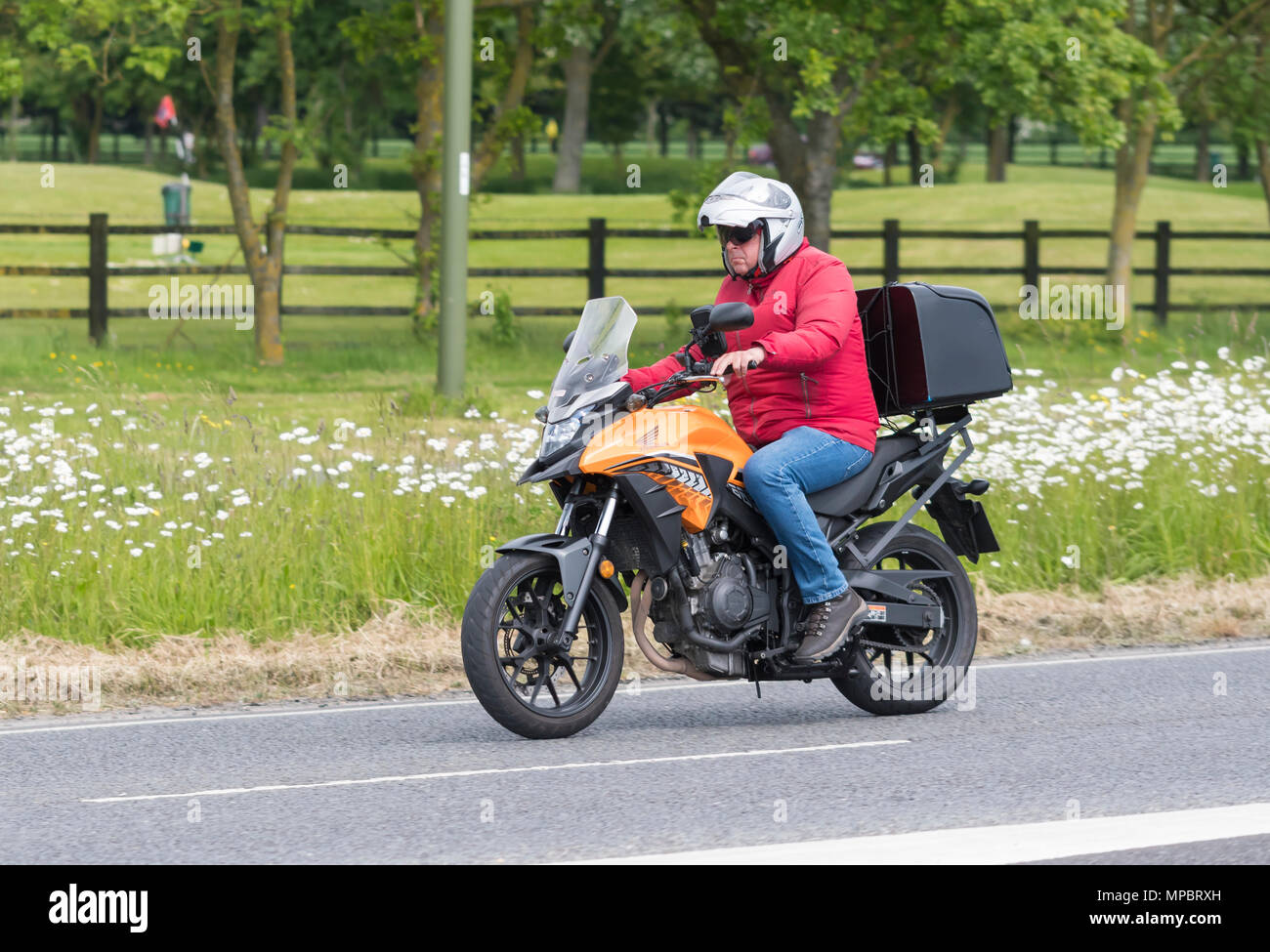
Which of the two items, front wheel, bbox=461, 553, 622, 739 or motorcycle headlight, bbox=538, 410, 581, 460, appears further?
motorcycle headlight, bbox=538, 410, 581, 460

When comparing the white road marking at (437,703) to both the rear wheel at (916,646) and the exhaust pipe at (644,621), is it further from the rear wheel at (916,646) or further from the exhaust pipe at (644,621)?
the exhaust pipe at (644,621)

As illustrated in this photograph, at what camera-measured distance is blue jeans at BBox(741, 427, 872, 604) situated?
6.91 m

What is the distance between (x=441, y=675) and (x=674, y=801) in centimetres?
271

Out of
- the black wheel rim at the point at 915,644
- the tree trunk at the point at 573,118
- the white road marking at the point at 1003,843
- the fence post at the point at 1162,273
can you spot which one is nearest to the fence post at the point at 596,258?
the fence post at the point at 1162,273

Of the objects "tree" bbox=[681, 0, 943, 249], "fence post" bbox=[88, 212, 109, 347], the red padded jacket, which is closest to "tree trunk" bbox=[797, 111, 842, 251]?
"tree" bbox=[681, 0, 943, 249]

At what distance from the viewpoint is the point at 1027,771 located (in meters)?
6.39

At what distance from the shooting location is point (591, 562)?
6.63 meters

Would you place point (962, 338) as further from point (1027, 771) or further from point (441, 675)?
point (441, 675)

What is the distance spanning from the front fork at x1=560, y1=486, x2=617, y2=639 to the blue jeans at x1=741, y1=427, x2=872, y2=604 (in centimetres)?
58

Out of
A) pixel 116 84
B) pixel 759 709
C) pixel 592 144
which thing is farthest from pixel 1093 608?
pixel 592 144

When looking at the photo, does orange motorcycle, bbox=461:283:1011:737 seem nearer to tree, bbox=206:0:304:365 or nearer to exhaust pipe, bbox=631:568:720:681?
exhaust pipe, bbox=631:568:720:681

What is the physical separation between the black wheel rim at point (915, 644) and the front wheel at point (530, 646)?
120cm

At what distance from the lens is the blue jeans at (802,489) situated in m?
6.91

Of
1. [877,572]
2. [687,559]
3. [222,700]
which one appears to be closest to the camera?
[687,559]
